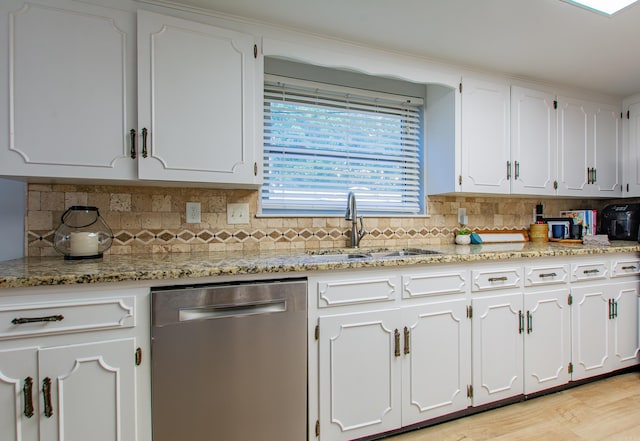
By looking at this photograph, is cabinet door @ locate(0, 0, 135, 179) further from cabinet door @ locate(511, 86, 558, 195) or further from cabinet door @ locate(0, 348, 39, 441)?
cabinet door @ locate(511, 86, 558, 195)

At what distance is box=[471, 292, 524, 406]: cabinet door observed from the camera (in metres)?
1.71

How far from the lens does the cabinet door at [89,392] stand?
1.08m

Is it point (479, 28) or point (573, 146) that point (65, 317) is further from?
point (573, 146)

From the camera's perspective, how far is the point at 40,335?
1.07 meters

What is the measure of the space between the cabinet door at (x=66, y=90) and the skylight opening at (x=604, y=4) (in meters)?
2.17

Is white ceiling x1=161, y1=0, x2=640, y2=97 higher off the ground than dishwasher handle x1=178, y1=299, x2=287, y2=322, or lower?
higher

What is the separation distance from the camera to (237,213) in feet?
6.28

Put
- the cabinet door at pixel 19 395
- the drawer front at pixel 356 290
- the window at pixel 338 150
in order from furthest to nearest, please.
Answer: the window at pixel 338 150 < the drawer front at pixel 356 290 < the cabinet door at pixel 19 395

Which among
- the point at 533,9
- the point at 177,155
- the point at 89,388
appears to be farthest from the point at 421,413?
the point at 533,9

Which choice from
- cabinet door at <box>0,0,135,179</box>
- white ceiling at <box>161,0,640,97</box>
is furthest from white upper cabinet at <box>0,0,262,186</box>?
white ceiling at <box>161,0,640,97</box>

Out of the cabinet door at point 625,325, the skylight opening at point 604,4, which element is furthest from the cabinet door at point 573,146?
the skylight opening at point 604,4

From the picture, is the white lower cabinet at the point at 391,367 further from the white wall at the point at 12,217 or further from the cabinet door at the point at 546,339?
the white wall at the point at 12,217

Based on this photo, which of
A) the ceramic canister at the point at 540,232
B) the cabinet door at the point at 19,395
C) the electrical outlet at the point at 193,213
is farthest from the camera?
the ceramic canister at the point at 540,232

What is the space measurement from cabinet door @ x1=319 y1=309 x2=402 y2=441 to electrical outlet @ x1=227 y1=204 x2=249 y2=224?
84cm
